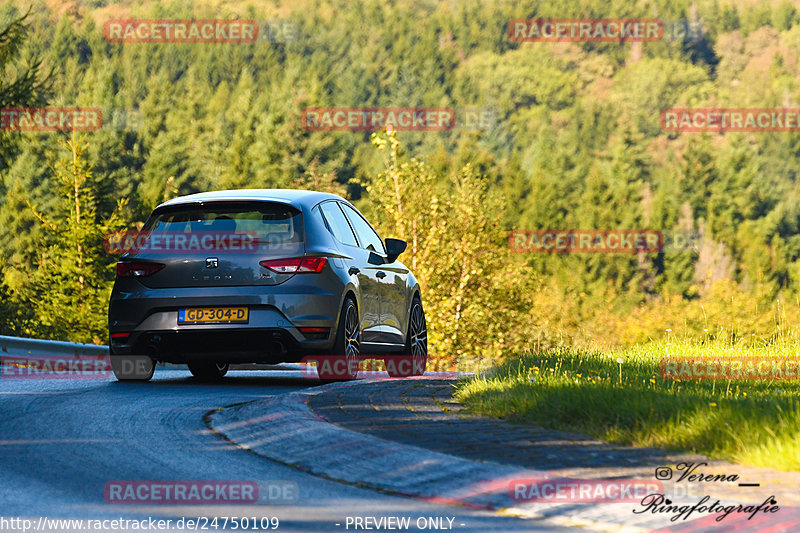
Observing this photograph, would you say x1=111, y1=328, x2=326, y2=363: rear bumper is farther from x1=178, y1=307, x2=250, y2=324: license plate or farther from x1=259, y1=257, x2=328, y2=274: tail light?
x1=259, y1=257, x2=328, y2=274: tail light

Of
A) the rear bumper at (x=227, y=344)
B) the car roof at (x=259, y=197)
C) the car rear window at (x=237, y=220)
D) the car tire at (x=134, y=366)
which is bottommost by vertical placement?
the car tire at (x=134, y=366)

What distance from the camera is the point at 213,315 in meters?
10.8

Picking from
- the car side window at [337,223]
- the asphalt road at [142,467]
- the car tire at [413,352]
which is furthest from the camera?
the car tire at [413,352]

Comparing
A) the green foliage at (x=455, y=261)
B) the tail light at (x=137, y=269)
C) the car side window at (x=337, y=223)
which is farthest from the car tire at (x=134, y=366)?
the green foliage at (x=455, y=261)

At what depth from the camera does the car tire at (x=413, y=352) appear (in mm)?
13406

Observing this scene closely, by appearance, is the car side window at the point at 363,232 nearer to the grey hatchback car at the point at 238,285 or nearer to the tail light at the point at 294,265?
the grey hatchback car at the point at 238,285

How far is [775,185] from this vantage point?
123 meters

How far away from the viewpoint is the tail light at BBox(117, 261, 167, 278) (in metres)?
11.0

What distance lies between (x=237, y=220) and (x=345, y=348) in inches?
60.0

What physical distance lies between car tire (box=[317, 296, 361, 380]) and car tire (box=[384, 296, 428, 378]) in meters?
1.44

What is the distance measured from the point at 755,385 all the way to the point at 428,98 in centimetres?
15898

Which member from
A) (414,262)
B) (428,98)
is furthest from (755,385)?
(428,98)

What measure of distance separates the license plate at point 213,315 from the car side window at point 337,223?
1.30 m

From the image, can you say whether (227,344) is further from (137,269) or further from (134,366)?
(134,366)
